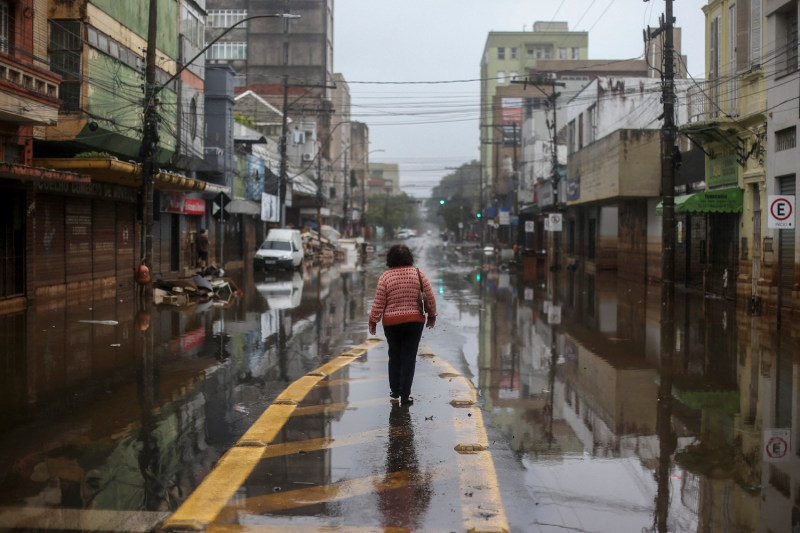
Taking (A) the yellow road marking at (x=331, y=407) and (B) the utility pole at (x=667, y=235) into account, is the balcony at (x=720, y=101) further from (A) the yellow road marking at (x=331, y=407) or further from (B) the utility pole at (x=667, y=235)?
(A) the yellow road marking at (x=331, y=407)

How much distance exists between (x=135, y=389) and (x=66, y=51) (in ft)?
52.6

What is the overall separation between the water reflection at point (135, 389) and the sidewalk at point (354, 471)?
0.33 m

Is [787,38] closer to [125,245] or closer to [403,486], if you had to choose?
[403,486]

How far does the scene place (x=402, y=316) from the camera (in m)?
9.45

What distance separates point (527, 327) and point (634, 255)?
23.5 metres

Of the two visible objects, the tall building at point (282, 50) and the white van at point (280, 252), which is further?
the tall building at point (282, 50)

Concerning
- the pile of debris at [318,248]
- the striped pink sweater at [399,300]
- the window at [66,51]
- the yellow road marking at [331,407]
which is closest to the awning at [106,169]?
the window at [66,51]

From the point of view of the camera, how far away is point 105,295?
2616 cm

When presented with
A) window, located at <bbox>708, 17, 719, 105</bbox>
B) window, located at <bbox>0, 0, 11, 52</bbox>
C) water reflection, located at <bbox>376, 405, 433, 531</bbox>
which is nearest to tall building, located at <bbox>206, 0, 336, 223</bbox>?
window, located at <bbox>708, 17, 719, 105</bbox>

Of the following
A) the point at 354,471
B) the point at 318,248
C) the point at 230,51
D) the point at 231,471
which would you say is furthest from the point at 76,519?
the point at 230,51

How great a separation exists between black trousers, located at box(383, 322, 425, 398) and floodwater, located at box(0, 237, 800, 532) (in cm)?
80

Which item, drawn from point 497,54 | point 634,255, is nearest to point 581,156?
point 634,255

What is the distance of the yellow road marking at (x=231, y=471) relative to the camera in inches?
226

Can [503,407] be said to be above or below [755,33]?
below
